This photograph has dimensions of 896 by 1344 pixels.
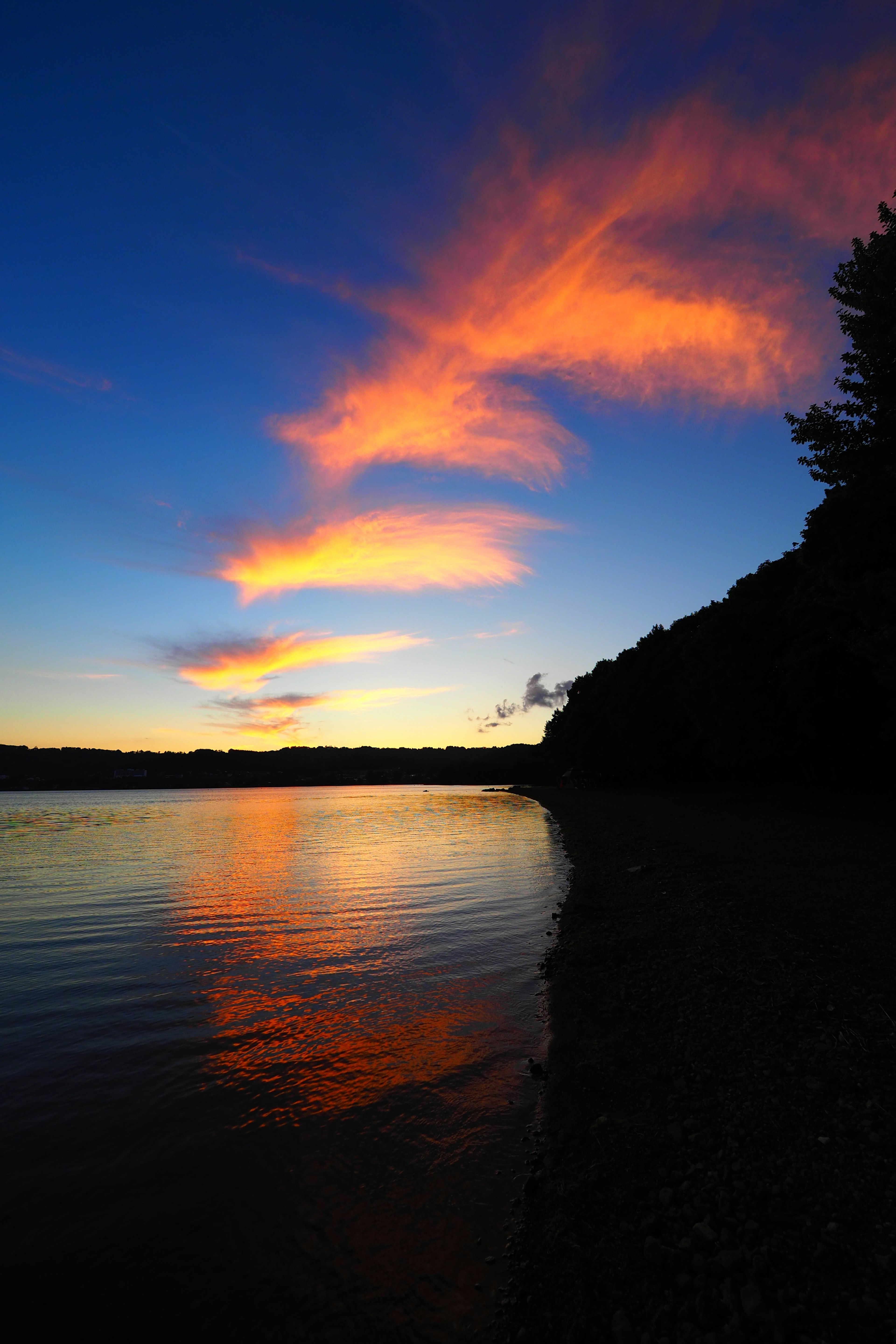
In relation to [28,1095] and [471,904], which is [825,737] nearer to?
[471,904]

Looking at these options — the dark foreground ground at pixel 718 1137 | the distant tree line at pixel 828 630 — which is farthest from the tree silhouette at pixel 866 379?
the dark foreground ground at pixel 718 1137

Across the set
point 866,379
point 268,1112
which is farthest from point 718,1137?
point 866,379

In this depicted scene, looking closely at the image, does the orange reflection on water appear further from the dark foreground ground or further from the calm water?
the dark foreground ground

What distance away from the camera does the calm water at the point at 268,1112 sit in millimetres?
4254

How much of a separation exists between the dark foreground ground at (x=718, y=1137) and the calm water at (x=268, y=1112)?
0.53 metres

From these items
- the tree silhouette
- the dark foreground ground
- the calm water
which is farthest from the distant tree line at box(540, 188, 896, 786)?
the calm water

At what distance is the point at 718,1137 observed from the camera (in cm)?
535

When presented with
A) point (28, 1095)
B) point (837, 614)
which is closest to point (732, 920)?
point (28, 1095)

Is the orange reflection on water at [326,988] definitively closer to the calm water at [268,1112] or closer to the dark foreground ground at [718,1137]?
the calm water at [268,1112]

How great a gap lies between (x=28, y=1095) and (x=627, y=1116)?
6854 millimetres

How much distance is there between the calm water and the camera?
4254 mm

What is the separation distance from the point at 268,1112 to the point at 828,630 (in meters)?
28.1

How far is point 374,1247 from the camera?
4555 millimetres

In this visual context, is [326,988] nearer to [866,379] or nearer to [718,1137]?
[718,1137]
